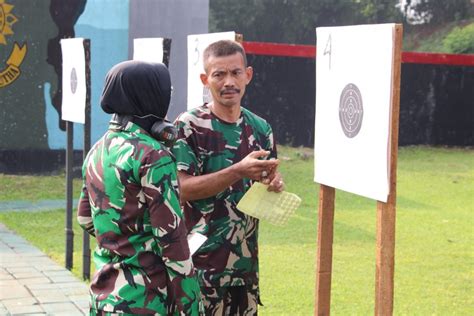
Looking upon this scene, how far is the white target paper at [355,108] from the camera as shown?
10.7 feet

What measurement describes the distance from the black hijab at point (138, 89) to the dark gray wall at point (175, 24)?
1042 centimetres

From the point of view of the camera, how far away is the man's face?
3.39 m

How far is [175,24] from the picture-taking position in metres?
13.4

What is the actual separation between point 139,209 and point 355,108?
1227mm

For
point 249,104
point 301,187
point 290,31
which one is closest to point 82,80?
point 301,187

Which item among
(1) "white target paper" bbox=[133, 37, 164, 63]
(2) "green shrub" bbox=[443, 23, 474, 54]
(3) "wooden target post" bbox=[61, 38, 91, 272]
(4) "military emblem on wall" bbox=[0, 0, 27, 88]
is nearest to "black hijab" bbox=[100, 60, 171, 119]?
(1) "white target paper" bbox=[133, 37, 164, 63]

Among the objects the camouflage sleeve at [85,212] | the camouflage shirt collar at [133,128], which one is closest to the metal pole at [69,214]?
the camouflage sleeve at [85,212]

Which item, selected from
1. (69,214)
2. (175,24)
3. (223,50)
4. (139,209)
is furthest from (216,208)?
(175,24)

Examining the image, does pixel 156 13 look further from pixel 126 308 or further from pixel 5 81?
pixel 126 308

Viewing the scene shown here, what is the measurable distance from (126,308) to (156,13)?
10901 mm

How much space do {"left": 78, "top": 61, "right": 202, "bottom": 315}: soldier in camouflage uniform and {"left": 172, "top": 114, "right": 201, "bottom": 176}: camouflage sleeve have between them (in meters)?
0.58

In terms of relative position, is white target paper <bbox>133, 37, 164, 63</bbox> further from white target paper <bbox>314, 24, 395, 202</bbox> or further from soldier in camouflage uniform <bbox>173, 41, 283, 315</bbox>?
soldier in camouflage uniform <bbox>173, 41, 283, 315</bbox>

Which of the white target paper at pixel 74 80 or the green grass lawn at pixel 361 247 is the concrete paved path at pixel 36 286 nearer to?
the green grass lawn at pixel 361 247

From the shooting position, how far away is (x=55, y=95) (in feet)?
41.1
